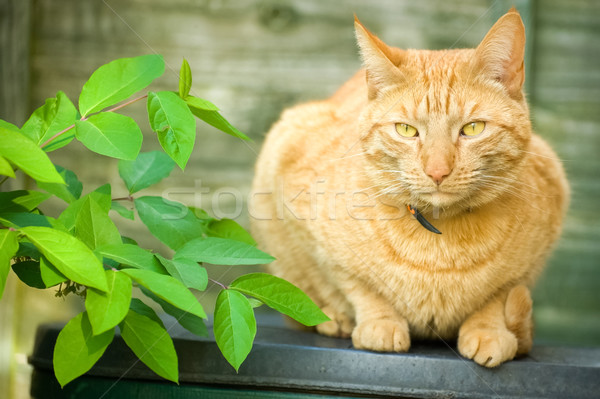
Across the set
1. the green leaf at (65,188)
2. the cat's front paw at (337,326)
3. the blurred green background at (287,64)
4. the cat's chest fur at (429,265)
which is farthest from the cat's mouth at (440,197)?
the blurred green background at (287,64)

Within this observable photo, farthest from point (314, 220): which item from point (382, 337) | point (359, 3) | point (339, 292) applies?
point (359, 3)

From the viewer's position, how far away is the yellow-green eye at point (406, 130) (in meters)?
1.27

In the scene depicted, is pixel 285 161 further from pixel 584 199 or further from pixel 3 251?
pixel 584 199

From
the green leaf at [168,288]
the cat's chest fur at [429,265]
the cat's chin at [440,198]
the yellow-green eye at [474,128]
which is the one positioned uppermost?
the yellow-green eye at [474,128]

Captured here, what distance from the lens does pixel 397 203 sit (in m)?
1.34

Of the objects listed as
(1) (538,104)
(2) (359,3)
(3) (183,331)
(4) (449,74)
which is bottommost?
(3) (183,331)

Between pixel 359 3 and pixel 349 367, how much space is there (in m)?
1.35

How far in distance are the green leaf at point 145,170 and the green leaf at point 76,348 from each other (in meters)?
0.40

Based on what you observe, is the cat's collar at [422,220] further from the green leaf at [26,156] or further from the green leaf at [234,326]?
the green leaf at [26,156]

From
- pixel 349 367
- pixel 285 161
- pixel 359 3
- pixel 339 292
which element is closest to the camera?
pixel 349 367

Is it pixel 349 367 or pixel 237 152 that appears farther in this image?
pixel 237 152

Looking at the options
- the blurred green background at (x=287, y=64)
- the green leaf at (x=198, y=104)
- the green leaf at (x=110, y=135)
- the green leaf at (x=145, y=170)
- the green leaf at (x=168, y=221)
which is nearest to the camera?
the green leaf at (x=110, y=135)

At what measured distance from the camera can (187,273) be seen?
94cm

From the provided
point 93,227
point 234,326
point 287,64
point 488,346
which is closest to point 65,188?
point 93,227
